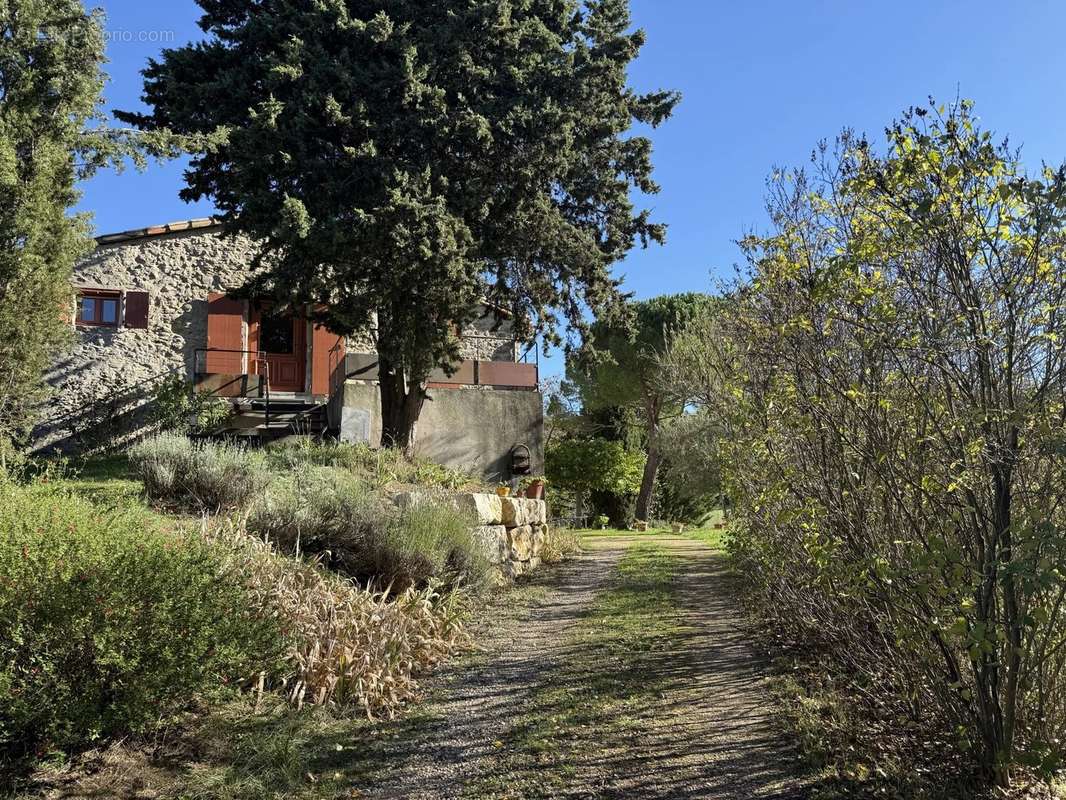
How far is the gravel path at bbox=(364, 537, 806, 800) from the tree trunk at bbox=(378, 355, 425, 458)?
592cm

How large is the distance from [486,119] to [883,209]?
8.66 meters

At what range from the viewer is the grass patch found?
4.07 metres

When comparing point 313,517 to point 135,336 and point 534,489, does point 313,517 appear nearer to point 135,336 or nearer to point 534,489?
point 534,489

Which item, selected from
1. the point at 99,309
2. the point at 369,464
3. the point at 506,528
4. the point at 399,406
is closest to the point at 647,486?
the point at 399,406

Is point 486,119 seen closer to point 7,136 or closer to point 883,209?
point 7,136

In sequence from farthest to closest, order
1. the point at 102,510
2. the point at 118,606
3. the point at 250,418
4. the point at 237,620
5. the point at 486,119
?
1. the point at 250,418
2. the point at 486,119
3. the point at 102,510
4. the point at 237,620
5. the point at 118,606

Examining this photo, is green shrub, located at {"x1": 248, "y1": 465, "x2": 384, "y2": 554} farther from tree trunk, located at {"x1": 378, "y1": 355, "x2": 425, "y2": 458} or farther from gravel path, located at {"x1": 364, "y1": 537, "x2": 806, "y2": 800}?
tree trunk, located at {"x1": 378, "y1": 355, "x2": 425, "y2": 458}

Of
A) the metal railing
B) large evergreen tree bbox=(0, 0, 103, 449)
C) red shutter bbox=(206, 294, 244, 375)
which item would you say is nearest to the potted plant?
the metal railing

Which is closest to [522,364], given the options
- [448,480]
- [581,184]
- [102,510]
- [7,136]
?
[581,184]

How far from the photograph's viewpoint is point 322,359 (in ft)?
63.2

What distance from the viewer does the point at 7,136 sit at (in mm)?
10156

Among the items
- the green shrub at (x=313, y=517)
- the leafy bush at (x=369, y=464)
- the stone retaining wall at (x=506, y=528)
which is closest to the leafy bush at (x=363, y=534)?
the green shrub at (x=313, y=517)

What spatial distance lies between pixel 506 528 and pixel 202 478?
425 centimetres

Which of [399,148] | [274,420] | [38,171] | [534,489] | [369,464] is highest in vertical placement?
[399,148]
